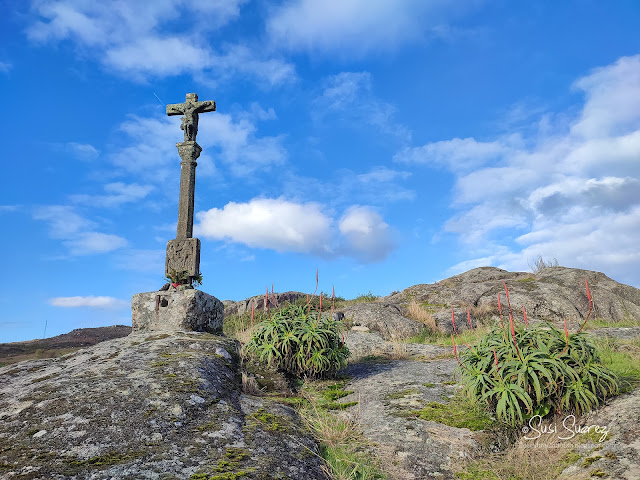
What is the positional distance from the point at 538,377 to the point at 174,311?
21.5 feet

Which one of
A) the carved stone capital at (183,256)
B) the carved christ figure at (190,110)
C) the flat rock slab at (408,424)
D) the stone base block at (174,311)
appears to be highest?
the carved christ figure at (190,110)

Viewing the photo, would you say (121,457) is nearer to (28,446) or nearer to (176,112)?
(28,446)

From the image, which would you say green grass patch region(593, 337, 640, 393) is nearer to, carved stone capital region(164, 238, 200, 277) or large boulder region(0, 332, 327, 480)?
large boulder region(0, 332, 327, 480)

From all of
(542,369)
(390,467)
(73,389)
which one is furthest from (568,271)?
(73,389)

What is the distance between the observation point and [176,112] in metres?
12.7

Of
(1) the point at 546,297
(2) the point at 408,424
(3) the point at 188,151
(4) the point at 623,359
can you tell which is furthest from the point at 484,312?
(2) the point at 408,424

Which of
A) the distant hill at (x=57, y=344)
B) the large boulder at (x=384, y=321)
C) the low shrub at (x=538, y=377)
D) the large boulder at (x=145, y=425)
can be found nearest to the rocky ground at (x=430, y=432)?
the low shrub at (x=538, y=377)

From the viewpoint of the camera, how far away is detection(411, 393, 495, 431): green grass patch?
5.30m

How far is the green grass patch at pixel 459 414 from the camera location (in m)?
5.30

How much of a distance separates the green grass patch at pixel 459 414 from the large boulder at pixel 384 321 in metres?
8.15

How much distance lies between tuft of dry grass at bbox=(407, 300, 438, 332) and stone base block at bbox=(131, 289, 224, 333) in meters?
8.33

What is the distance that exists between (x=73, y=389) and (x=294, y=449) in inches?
95.8

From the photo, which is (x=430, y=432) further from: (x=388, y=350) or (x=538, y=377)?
(x=388, y=350)

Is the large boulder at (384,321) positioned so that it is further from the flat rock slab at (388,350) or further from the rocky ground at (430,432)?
the rocky ground at (430,432)
